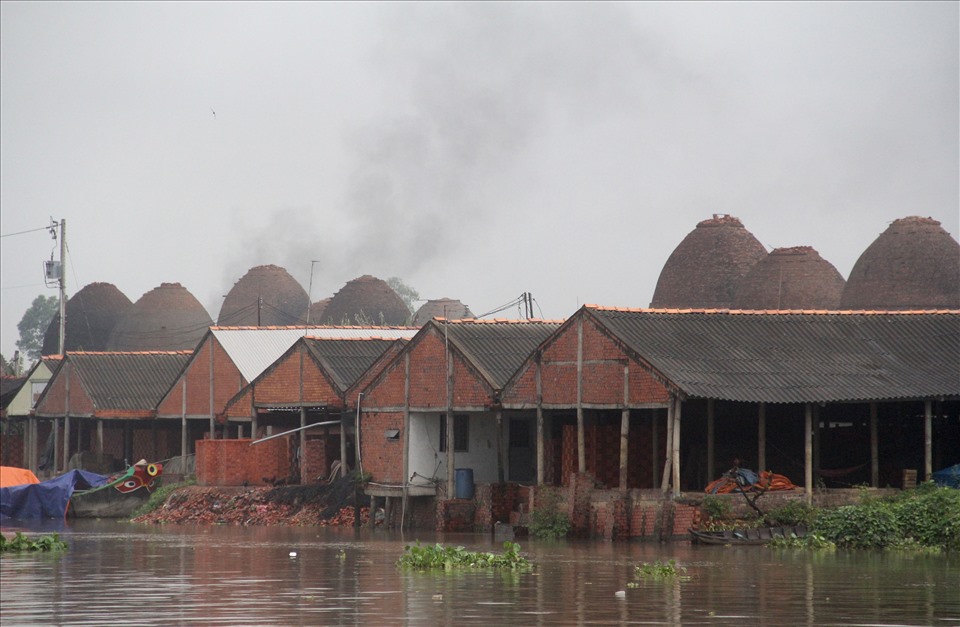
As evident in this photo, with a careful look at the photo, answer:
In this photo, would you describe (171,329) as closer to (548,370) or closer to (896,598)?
(548,370)

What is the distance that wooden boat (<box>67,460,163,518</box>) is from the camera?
39.2 meters

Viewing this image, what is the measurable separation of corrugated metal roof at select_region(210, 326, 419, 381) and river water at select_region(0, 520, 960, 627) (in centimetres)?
1646

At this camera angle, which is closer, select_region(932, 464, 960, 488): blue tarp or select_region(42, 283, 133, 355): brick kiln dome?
select_region(932, 464, 960, 488): blue tarp

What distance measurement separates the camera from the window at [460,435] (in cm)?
3400

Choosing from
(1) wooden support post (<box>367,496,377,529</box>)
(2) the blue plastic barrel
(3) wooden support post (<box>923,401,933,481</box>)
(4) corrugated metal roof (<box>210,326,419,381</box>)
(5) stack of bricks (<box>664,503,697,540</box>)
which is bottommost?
(1) wooden support post (<box>367,496,377,529</box>)

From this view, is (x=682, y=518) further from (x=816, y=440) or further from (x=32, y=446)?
(x=32, y=446)

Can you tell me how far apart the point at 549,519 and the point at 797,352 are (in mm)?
6210

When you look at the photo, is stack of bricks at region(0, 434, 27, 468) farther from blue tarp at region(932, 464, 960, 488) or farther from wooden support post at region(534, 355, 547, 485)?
blue tarp at region(932, 464, 960, 488)

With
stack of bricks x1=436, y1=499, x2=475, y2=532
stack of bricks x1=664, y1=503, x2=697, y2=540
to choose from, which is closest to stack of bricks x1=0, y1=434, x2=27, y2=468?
stack of bricks x1=436, y1=499, x2=475, y2=532

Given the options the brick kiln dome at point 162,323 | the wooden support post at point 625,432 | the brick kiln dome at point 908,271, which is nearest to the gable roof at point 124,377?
the wooden support post at point 625,432

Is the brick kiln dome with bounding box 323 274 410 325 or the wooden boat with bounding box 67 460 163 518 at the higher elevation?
the brick kiln dome with bounding box 323 274 410 325

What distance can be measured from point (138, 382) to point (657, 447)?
21440 millimetres

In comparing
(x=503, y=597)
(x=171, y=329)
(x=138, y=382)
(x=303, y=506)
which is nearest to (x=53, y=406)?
(x=138, y=382)

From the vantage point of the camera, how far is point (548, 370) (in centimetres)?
3050
